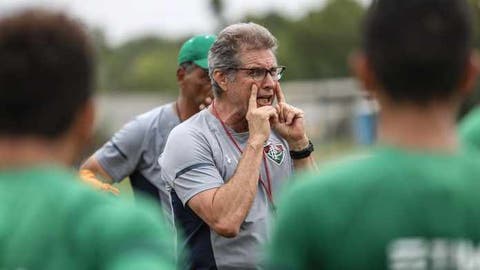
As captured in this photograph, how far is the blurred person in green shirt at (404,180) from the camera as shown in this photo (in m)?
2.99

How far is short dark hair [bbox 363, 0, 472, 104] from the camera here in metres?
3.04

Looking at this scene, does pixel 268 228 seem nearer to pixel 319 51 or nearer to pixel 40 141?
pixel 40 141

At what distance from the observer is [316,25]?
304ft

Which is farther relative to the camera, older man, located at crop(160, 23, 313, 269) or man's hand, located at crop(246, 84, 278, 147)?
man's hand, located at crop(246, 84, 278, 147)

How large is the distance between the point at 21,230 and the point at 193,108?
14.1ft

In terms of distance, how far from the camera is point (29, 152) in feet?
9.82

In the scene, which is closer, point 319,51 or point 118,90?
point 319,51

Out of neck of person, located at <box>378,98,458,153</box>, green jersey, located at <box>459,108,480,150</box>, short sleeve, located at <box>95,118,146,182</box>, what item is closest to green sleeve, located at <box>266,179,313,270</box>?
neck of person, located at <box>378,98,458,153</box>

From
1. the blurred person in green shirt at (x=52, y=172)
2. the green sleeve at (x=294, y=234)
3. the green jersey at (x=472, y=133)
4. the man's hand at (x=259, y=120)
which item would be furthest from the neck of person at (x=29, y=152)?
the man's hand at (x=259, y=120)

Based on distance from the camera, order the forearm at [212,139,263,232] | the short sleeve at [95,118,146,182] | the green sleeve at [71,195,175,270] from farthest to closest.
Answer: the short sleeve at [95,118,146,182] → the forearm at [212,139,263,232] → the green sleeve at [71,195,175,270]

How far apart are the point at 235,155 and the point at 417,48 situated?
2696mm

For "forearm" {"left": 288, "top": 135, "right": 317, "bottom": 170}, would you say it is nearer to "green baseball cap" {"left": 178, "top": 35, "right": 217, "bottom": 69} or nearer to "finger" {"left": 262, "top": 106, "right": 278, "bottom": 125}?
"finger" {"left": 262, "top": 106, "right": 278, "bottom": 125}

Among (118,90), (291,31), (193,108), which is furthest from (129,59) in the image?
(193,108)

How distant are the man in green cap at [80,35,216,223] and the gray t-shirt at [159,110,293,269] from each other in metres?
1.34
